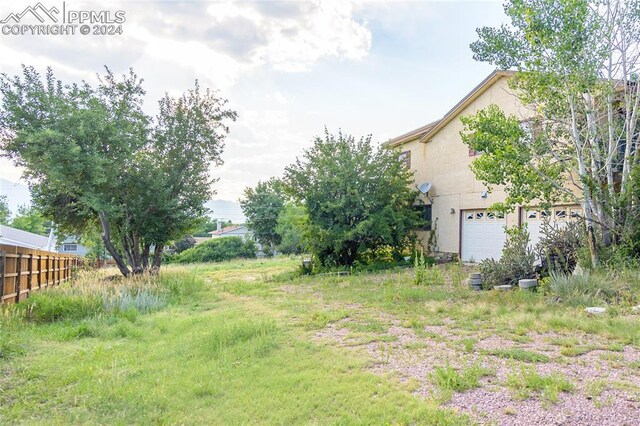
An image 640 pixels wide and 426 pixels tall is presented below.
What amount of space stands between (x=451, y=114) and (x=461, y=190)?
3085 mm

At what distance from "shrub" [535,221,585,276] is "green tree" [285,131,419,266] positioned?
233 inches

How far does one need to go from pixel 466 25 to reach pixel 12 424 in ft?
44.1

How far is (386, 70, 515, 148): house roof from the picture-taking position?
45.8 ft

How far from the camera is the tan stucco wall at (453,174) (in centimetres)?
1420

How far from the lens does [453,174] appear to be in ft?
52.6

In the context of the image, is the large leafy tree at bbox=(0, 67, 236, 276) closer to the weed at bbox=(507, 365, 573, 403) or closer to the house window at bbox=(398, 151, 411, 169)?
the house window at bbox=(398, 151, 411, 169)

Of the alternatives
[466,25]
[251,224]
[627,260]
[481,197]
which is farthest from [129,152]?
[251,224]

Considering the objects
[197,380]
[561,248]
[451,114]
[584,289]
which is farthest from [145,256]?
[584,289]

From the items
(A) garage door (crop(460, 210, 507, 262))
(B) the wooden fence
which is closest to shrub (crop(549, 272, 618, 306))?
(A) garage door (crop(460, 210, 507, 262))

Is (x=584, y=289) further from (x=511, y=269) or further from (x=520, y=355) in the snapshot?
(x=520, y=355)

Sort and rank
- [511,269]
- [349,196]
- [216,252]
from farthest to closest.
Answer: [216,252]
[349,196]
[511,269]

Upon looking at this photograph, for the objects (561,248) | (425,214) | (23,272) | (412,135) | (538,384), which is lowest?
(538,384)

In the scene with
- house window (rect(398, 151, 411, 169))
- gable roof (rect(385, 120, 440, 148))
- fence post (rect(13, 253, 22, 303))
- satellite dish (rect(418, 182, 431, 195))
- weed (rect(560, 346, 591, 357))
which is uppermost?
gable roof (rect(385, 120, 440, 148))

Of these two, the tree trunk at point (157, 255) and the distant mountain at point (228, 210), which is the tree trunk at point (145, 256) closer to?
the tree trunk at point (157, 255)
